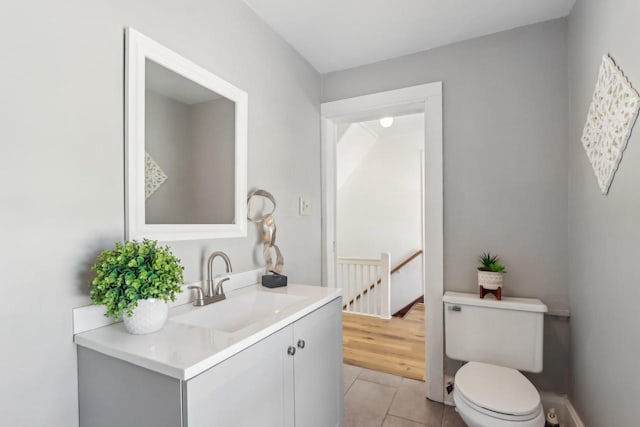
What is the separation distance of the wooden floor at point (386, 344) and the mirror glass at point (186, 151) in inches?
70.4

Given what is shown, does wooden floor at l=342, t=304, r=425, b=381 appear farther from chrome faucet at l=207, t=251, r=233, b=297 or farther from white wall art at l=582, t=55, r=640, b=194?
white wall art at l=582, t=55, r=640, b=194

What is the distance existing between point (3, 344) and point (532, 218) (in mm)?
2305

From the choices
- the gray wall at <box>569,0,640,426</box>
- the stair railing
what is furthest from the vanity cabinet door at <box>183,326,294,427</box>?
the stair railing

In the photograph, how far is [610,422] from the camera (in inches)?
48.9

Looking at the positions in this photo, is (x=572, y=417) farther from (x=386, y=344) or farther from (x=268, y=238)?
(x=268, y=238)

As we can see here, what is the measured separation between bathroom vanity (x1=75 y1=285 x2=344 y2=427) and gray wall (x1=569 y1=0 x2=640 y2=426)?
1147 millimetres

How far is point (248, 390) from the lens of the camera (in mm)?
926

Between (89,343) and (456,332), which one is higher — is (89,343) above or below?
above

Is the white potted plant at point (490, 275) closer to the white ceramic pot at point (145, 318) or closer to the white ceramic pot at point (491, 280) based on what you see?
the white ceramic pot at point (491, 280)

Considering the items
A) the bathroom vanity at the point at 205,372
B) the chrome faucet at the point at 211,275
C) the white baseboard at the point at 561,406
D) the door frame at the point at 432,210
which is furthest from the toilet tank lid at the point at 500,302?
the chrome faucet at the point at 211,275

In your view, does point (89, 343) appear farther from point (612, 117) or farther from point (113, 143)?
point (612, 117)

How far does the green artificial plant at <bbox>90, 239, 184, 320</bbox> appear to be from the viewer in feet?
2.87

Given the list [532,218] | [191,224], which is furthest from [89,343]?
[532,218]

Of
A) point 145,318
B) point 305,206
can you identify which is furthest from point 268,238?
point 145,318
